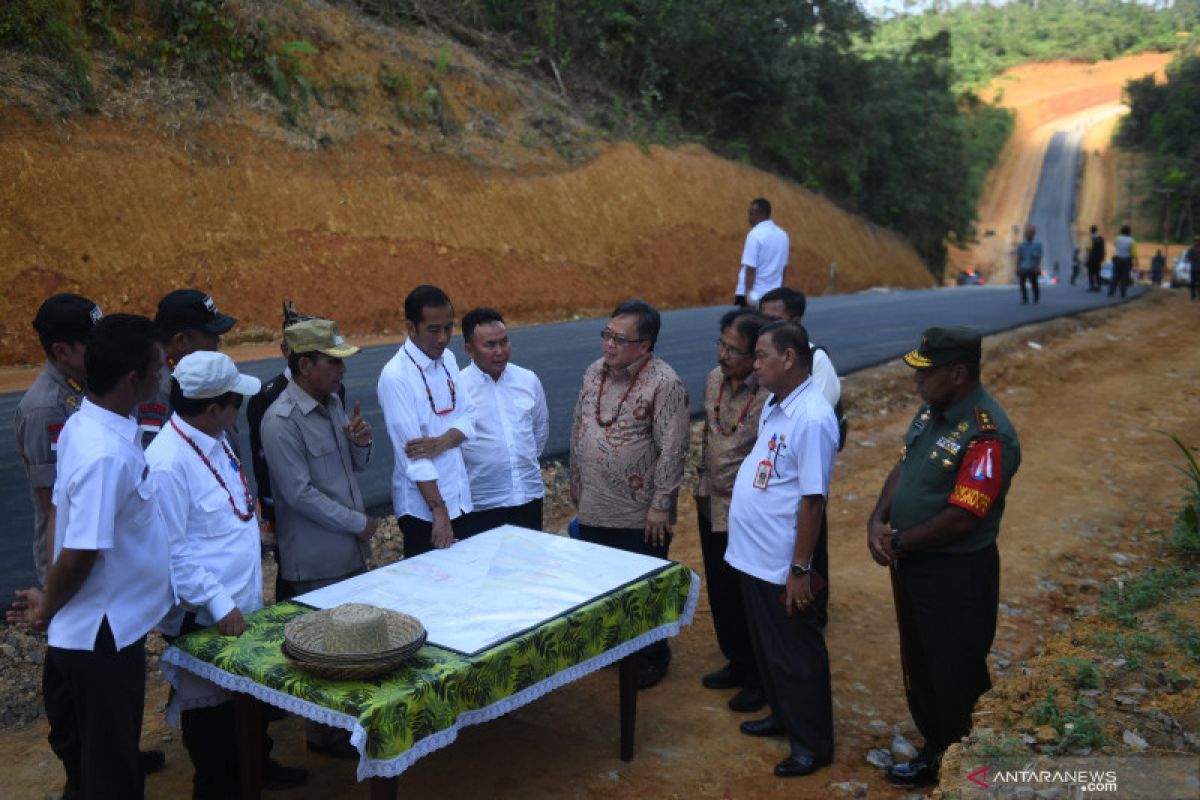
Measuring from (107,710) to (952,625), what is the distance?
3330 millimetres

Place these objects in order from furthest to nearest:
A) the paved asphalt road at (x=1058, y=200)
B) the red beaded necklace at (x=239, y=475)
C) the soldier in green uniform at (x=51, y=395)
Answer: the paved asphalt road at (x=1058, y=200) < the soldier in green uniform at (x=51, y=395) < the red beaded necklace at (x=239, y=475)

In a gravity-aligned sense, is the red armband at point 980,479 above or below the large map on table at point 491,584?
above

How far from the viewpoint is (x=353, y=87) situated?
19.0 metres

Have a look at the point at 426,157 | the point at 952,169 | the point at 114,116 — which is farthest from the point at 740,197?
the point at 114,116

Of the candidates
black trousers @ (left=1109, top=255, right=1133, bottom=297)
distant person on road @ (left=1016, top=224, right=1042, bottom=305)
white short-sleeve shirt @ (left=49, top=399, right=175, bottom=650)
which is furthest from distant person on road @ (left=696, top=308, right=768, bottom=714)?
black trousers @ (left=1109, top=255, right=1133, bottom=297)

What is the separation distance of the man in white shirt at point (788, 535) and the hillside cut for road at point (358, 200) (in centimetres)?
1170

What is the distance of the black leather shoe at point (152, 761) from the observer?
4.54 meters

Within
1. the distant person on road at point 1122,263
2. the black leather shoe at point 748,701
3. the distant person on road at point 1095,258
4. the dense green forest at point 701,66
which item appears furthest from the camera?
the distant person on road at point 1095,258

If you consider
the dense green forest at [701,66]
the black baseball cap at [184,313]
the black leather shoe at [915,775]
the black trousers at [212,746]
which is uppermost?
the dense green forest at [701,66]

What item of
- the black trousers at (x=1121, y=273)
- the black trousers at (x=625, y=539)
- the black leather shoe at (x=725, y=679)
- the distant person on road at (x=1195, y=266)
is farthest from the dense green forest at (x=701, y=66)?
the black leather shoe at (x=725, y=679)

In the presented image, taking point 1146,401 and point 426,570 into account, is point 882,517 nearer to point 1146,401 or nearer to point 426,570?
point 426,570

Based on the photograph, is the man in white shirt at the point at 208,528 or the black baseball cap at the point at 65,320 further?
the black baseball cap at the point at 65,320

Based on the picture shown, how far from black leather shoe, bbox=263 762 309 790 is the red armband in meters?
3.04

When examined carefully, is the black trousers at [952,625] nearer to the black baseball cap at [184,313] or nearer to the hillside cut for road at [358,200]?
the black baseball cap at [184,313]
